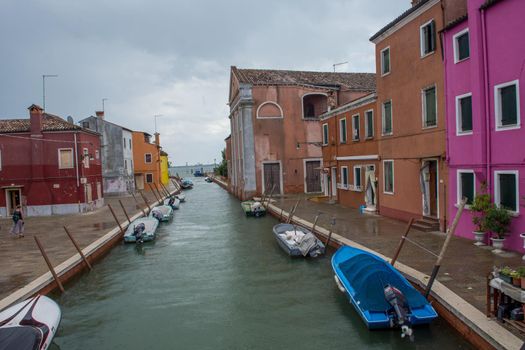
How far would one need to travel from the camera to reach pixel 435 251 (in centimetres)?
1227

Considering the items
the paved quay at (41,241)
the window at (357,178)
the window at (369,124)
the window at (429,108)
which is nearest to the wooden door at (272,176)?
the paved quay at (41,241)

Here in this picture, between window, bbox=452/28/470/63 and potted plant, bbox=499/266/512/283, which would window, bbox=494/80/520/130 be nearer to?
window, bbox=452/28/470/63

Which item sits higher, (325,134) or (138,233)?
(325,134)

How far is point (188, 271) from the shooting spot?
568 inches

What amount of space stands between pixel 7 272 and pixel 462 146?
14.1 metres

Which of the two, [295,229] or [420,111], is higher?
[420,111]

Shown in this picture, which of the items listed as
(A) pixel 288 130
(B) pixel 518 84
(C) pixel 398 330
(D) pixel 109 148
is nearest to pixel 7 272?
(C) pixel 398 330

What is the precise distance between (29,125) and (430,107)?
75.6 ft

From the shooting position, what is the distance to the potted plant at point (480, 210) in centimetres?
1203

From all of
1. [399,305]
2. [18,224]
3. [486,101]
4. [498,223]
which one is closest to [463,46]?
[486,101]

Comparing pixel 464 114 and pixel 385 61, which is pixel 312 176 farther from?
pixel 464 114

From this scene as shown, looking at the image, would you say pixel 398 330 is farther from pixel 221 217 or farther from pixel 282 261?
pixel 221 217

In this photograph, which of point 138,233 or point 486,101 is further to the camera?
point 138,233

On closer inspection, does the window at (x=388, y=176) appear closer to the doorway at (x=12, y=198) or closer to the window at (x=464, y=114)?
the window at (x=464, y=114)
